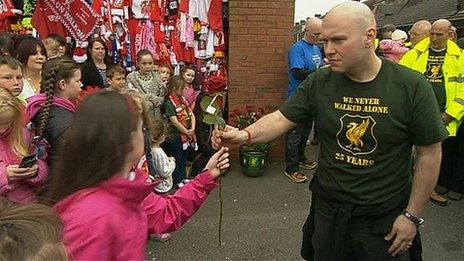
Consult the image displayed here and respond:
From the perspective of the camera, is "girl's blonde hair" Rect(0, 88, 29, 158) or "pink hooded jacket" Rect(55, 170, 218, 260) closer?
"pink hooded jacket" Rect(55, 170, 218, 260)

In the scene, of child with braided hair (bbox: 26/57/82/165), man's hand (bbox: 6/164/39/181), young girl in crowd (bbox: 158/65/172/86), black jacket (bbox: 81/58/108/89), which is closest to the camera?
man's hand (bbox: 6/164/39/181)

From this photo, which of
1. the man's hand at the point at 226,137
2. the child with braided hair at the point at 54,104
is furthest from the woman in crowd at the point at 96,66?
the man's hand at the point at 226,137

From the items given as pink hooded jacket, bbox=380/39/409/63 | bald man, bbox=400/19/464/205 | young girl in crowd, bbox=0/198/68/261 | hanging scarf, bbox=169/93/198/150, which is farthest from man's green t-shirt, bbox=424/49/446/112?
young girl in crowd, bbox=0/198/68/261

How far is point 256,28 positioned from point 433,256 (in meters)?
3.85

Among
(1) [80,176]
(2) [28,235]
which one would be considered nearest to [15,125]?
(1) [80,176]

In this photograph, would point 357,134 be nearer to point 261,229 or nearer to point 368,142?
point 368,142

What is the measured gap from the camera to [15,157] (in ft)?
8.87

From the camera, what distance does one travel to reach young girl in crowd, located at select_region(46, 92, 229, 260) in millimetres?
1508

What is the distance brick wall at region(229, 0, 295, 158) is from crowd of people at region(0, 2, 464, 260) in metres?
3.52

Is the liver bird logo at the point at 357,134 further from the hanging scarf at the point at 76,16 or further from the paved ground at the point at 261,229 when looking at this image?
the hanging scarf at the point at 76,16

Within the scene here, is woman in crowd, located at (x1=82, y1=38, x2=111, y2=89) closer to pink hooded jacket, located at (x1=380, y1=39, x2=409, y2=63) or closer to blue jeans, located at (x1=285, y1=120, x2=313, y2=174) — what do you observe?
blue jeans, located at (x1=285, y1=120, x2=313, y2=174)

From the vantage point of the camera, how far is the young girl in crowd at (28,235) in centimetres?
103

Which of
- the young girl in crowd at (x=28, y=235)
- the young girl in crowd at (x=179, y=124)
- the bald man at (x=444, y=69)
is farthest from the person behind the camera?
the young girl in crowd at (x=179, y=124)

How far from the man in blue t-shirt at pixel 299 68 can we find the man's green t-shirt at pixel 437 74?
1506 millimetres
